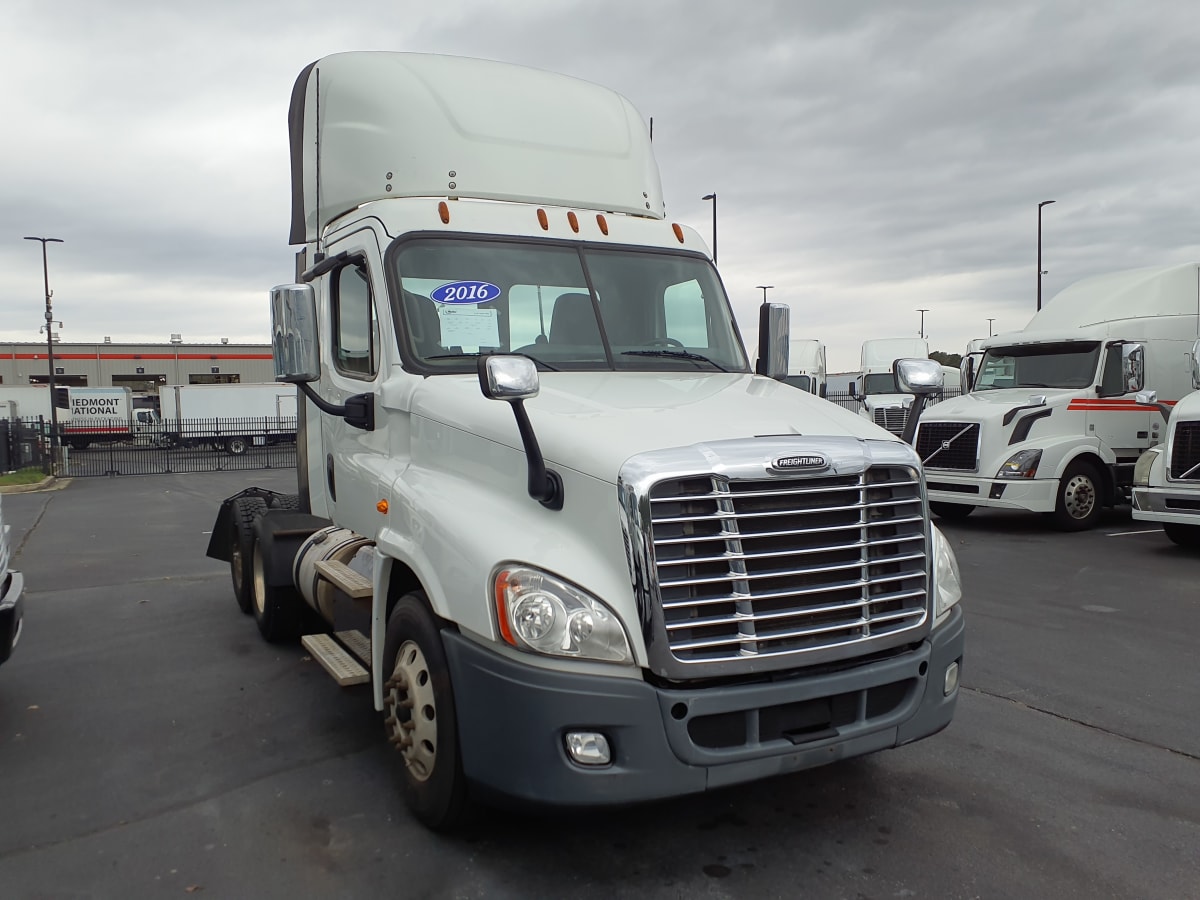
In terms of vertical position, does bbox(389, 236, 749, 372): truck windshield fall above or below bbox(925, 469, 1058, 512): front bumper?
above

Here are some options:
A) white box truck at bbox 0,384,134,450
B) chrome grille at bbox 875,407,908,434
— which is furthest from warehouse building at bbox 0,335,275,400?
chrome grille at bbox 875,407,908,434

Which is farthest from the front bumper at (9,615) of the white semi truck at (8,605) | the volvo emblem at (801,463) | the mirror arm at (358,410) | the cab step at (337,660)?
the volvo emblem at (801,463)

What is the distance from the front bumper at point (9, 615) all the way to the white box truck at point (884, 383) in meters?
16.7

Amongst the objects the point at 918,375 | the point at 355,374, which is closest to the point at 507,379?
the point at 355,374

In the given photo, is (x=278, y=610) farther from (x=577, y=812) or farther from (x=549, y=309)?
(x=577, y=812)

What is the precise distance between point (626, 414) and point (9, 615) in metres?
3.71

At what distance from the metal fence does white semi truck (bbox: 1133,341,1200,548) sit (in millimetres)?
26412

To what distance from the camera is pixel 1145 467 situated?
35.4 feet

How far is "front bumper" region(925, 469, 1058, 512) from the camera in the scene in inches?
466

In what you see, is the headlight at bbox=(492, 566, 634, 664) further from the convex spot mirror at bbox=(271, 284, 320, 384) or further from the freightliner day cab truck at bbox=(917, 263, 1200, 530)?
the freightliner day cab truck at bbox=(917, 263, 1200, 530)

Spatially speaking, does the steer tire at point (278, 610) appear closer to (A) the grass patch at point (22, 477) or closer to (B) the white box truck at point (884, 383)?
(B) the white box truck at point (884, 383)

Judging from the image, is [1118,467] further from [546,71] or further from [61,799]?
[61,799]

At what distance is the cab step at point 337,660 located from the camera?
175 inches

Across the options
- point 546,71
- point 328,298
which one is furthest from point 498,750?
point 546,71
